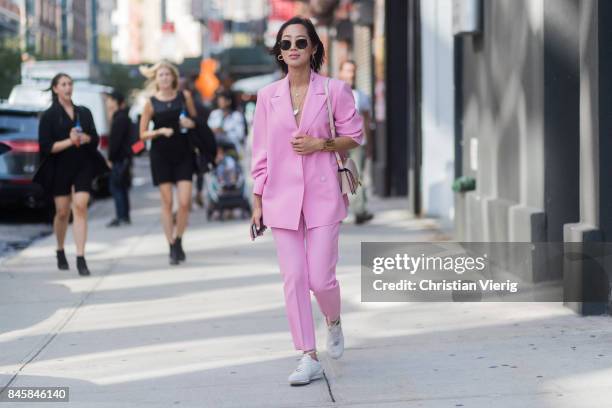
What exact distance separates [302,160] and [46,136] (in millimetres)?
5204

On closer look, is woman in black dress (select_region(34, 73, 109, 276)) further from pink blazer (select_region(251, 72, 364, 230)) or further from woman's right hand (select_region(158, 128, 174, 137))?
pink blazer (select_region(251, 72, 364, 230))

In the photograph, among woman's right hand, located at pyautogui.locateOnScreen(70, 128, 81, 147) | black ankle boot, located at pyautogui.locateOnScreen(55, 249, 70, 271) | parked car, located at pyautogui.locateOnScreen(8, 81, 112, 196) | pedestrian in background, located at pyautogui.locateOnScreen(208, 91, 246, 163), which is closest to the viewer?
woman's right hand, located at pyautogui.locateOnScreen(70, 128, 81, 147)

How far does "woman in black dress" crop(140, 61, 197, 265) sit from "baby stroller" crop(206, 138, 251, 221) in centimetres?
452

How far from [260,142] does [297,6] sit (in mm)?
44741

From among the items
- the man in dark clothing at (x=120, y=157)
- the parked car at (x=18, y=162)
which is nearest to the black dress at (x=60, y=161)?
the man in dark clothing at (x=120, y=157)

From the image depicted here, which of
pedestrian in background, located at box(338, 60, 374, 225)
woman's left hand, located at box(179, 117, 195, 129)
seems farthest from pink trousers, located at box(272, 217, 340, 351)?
pedestrian in background, located at box(338, 60, 374, 225)

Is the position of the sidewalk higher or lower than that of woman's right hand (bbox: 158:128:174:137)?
lower

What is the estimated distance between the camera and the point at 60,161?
36.5ft

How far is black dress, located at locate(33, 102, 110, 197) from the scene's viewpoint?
11062 mm

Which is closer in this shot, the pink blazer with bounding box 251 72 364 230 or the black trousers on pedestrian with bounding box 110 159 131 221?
the pink blazer with bounding box 251 72 364 230

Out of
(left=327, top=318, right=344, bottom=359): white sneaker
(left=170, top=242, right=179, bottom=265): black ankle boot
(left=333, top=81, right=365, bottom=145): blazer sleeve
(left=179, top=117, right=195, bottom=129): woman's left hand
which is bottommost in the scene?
(left=327, top=318, right=344, bottom=359): white sneaker

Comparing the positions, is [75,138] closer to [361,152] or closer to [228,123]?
[361,152]

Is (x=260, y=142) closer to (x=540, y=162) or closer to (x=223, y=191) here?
(x=540, y=162)

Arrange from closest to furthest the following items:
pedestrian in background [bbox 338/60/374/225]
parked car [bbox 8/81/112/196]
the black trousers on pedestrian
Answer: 1. pedestrian in background [bbox 338/60/374/225]
2. the black trousers on pedestrian
3. parked car [bbox 8/81/112/196]
